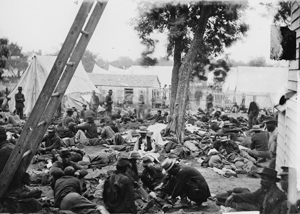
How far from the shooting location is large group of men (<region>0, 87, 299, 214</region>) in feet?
16.6

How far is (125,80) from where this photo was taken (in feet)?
18.0

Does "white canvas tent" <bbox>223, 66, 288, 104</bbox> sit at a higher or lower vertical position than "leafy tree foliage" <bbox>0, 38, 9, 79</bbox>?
lower

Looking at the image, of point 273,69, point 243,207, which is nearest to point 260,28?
point 273,69

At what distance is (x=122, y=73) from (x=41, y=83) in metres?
1.17

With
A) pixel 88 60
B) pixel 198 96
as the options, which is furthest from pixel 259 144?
pixel 88 60

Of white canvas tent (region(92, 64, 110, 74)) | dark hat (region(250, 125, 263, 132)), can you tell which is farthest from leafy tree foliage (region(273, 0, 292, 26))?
white canvas tent (region(92, 64, 110, 74))

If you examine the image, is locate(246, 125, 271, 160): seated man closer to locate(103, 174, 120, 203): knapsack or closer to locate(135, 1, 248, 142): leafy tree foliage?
locate(135, 1, 248, 142): leafy tree foliage

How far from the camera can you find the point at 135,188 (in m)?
5.24

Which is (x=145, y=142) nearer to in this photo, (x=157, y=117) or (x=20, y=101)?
(x=157, y=117)

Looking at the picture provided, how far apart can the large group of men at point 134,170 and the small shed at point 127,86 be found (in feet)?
0.35

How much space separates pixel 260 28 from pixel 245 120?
1.39 m

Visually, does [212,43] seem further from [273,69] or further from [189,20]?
[273,69]

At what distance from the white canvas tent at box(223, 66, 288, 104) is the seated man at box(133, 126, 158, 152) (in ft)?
4.59

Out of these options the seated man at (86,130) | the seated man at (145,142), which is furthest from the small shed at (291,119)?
the seated man at (86,130)
